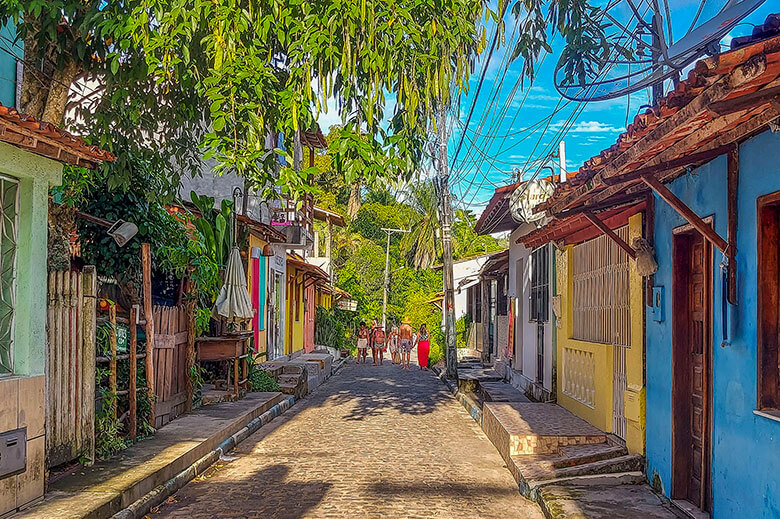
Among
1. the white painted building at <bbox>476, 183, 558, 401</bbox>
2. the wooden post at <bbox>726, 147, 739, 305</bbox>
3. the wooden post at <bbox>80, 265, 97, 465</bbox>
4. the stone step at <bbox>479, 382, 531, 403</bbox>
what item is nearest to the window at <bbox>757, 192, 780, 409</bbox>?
the wooden post at <bbox>726, 147, 739, 305</bbox>

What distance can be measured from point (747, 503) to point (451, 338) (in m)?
16.6

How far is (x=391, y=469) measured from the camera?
9.15m

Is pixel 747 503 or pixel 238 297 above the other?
pixel 238 297

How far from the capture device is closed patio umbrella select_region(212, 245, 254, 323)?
43.4 feet

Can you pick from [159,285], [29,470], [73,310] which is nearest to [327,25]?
[73,310]

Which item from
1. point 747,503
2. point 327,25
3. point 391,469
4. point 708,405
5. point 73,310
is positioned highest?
point 327,25

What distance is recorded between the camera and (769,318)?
5062 mm

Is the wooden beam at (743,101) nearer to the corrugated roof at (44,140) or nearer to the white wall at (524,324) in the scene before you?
the corrugated roof at (44,140)

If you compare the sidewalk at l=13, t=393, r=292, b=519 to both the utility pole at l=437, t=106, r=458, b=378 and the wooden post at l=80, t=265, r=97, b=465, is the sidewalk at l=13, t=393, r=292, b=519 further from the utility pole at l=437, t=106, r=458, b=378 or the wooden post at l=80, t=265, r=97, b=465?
the utility pole at l=437, t=106, r=458, b=378

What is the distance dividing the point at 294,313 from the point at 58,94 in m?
19.3

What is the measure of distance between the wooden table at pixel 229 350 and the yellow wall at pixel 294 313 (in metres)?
10.7

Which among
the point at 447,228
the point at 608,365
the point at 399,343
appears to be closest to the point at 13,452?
the point at 608,365

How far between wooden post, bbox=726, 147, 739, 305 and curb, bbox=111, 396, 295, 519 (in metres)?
5.04

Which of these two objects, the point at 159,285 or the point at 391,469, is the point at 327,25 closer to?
the point at 391,469
